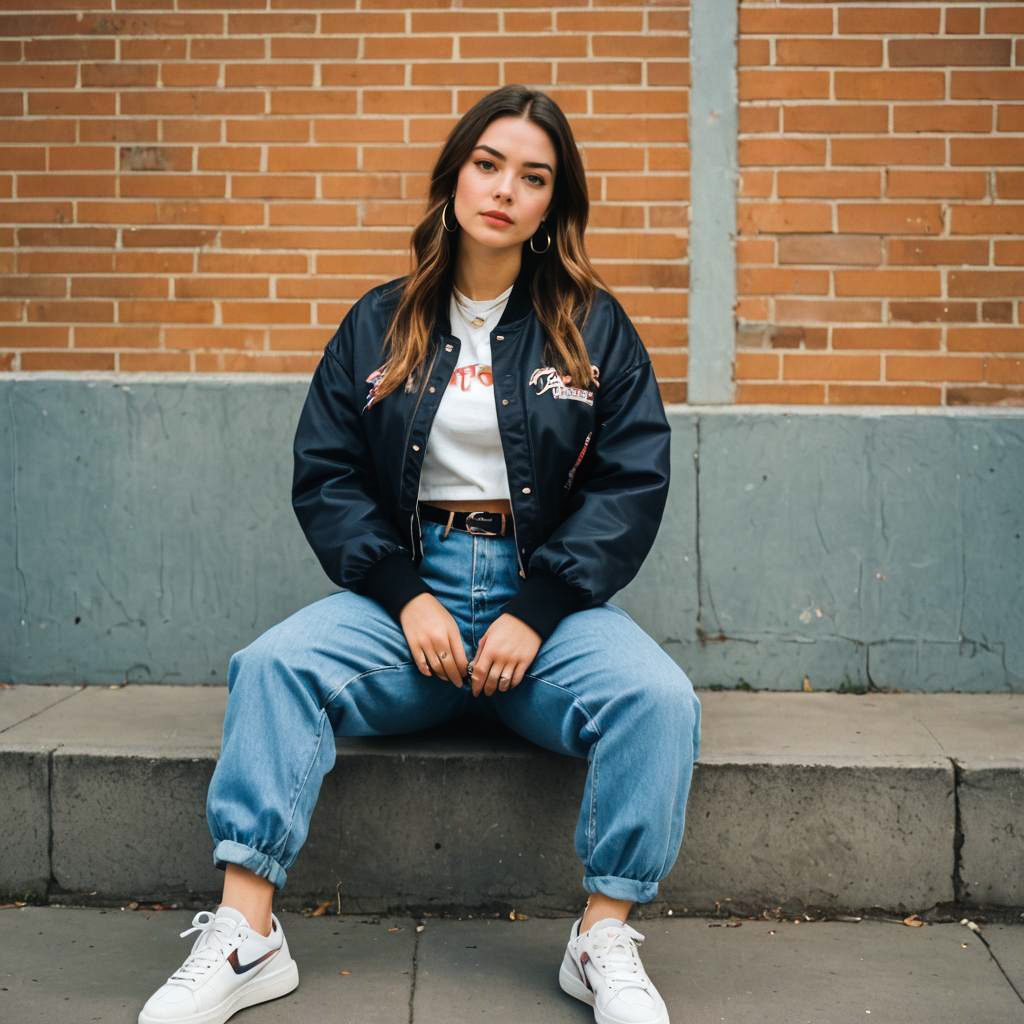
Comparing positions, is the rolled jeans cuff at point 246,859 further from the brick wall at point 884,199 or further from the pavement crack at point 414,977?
the brick wall at point 884,199

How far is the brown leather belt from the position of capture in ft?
9.36

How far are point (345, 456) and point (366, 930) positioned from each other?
112 centimetres

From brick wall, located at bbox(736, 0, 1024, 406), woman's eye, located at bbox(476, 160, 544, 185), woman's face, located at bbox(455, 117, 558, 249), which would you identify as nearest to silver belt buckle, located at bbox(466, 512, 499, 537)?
woman's face, located at bbox(455, 117, 558, 249)

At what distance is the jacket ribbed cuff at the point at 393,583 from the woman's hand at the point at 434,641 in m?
0.03

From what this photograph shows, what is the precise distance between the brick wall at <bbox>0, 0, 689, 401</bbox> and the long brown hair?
78 centimetres

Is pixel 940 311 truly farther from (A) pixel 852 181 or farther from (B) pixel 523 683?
(B) pixel 523 683

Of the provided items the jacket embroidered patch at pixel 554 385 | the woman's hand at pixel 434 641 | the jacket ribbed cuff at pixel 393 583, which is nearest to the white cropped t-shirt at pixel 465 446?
the jacket embroidered patch at pixel 554 385

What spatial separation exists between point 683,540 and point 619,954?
153 cm

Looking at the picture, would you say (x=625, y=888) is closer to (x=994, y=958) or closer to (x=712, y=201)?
(x=994, y=958)

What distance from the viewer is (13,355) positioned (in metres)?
3.83

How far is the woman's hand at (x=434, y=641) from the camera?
2.65 meters

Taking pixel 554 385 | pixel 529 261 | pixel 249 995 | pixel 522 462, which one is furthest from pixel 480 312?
pixel 249 995

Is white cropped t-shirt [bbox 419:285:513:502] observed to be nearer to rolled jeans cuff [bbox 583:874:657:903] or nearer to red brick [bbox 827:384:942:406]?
rolled jeans cuff [bbox 583:874:657:903]

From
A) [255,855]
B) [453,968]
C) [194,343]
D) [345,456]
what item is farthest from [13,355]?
[453,968]
